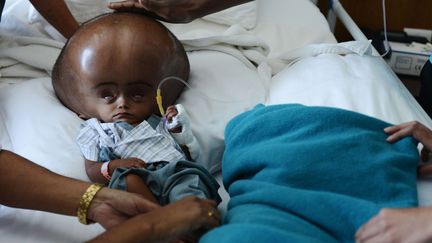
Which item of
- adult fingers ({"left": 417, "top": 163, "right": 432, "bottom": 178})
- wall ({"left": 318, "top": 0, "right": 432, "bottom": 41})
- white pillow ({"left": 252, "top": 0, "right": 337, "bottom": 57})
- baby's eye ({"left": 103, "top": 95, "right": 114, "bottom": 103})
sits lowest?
wall ({"left": 318, "top": 0, "right": 432, "bottom": 41})

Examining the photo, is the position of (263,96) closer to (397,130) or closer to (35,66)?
(397,130)

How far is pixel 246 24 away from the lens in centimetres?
187

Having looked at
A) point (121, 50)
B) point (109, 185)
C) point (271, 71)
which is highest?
point (121, 50)

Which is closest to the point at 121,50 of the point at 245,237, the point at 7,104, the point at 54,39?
the point at 7,104

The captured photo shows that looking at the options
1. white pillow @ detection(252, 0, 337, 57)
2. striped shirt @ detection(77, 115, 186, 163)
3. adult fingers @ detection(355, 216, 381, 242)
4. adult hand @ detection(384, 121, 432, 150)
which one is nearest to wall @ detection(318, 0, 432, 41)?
white pillow @ detection(252, 0, 337, 57)

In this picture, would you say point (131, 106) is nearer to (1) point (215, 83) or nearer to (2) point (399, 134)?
(1) point (215, 83)

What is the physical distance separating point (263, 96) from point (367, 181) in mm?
529

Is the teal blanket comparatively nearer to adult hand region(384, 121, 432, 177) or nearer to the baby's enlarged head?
adult hand region(384, 121, 432, 177)

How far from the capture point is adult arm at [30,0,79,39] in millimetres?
1513

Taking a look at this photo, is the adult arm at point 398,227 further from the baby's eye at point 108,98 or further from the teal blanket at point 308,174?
the baby's eye at point 108,98

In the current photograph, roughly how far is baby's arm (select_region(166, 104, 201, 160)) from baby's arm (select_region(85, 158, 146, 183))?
0.12 m

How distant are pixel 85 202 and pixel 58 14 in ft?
2.65

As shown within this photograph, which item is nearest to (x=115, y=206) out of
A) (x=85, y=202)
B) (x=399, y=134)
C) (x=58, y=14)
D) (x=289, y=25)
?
(x=85, y=202)

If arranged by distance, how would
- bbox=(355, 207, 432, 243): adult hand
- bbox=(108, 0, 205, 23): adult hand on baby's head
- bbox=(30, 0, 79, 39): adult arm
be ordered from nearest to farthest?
bbox=(355, 207, 432, 243): adult hand < bbox=(108, 0, 205, 23): adult hand on baby's head < bbox=(30, 0, 79, 39): adult arm
